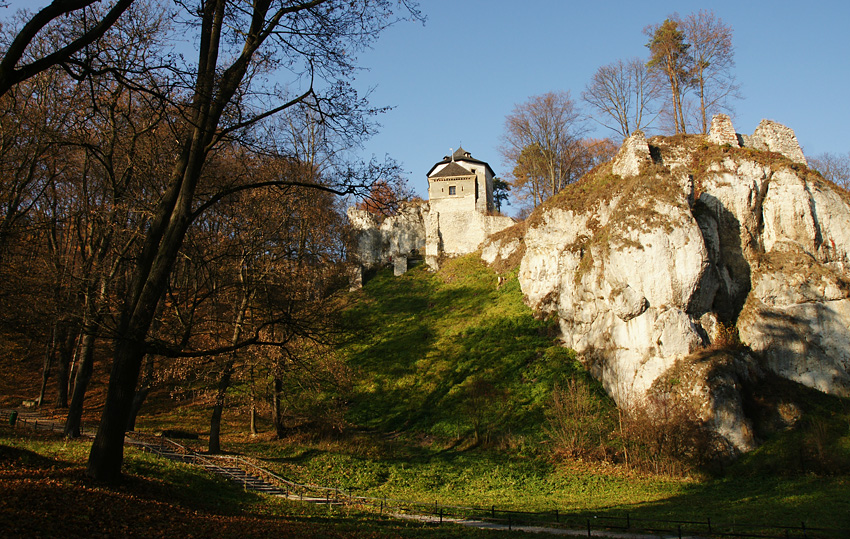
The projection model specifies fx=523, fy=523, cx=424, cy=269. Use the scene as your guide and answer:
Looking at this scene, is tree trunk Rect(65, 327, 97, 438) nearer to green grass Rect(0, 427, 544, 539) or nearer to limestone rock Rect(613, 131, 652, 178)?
green grass Rect(0, 427, 544, 539)

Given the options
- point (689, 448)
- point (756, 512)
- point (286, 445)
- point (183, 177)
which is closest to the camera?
point (183, 177)

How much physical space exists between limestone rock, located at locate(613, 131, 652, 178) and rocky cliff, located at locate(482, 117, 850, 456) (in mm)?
70

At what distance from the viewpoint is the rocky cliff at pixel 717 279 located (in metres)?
21.8

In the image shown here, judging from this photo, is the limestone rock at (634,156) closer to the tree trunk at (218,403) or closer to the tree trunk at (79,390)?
the tree trunk at (218,403)

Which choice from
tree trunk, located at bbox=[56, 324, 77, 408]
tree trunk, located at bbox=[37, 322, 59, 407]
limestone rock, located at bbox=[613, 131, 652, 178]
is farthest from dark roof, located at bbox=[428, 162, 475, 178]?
tree trunk, located at bbox=[37, 322, 59, 407]

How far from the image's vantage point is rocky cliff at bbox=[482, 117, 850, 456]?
21.8 meters

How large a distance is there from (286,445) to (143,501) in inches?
523

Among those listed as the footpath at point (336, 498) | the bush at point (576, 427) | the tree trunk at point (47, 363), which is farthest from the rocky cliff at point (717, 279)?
the tree trunk at point (47, 363)

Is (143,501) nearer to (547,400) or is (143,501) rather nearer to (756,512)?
(756,512)

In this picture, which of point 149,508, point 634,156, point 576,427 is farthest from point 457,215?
point 149,508

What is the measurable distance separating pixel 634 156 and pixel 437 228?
18.5m

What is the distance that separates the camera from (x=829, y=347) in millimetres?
22016

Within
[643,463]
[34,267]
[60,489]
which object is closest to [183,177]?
[60,489]

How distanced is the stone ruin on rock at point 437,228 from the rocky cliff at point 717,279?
15.0m
